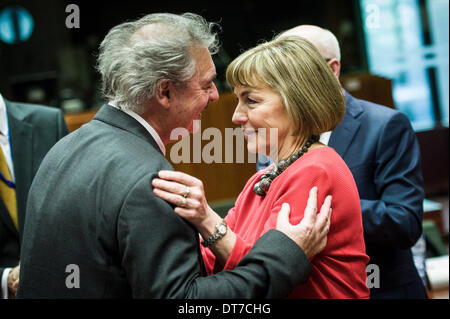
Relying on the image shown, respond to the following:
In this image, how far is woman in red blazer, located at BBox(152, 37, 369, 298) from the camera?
1312 mm

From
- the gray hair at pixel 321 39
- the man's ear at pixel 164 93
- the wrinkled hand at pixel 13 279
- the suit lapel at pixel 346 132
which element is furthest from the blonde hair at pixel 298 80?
the wrinkled hand at pixel 13 279

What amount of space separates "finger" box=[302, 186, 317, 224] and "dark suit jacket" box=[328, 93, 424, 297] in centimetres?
62

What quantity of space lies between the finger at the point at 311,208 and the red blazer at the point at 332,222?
0.03 m

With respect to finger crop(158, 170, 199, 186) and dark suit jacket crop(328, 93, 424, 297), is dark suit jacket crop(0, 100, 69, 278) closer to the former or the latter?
finger crop(158, 170, 199, 186)

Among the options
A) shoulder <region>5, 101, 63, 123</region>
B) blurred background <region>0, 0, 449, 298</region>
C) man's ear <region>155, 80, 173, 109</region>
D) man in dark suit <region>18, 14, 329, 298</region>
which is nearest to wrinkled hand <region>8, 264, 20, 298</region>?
man in dark suit <region>18, 14, 329, 298</region>

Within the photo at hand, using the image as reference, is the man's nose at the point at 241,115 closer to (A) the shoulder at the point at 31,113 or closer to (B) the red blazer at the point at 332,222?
(B) the red blazer at the point at 332,222

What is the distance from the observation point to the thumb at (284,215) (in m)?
1.29

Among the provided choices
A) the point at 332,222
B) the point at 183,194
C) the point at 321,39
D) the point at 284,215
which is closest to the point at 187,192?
the point at 183,194

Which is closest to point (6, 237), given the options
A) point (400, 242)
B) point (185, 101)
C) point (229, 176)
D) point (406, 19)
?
point (185, 101)

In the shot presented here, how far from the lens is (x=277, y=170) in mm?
1490

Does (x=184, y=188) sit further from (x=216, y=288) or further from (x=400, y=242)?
(x=400, y=242)
